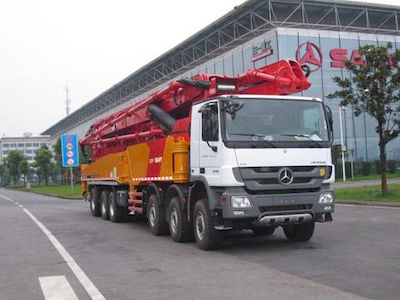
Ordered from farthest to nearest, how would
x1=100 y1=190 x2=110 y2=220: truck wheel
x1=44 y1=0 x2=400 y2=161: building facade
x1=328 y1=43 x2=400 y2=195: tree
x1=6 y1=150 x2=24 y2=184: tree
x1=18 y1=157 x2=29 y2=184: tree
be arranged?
x1=6 y1=150 x2=24 y2=184: tree < x1=18 y1=157 x2=29 y2=184: tree < x1=44 y1=0 x2=400 y2=161: building facade < x1=328 y1=43 x2=400 y2=195: tree < x1=100 y1=190 x2=110 y2=220: truck wheel

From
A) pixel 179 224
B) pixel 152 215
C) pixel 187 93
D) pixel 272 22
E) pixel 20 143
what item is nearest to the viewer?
pixel 179 224

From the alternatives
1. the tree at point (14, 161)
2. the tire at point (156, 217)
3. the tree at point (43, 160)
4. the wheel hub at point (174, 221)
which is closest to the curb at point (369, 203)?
the tire at point (156, 217)

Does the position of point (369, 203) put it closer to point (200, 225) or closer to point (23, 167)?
point (200, 225)

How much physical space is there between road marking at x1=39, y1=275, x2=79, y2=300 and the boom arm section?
14.9ft

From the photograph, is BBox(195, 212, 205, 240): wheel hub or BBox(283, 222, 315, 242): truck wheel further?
BBox(283, 222, 315, 242): truck wheel

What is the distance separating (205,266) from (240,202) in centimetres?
140

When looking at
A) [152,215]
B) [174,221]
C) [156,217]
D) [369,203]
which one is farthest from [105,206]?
[369,203]

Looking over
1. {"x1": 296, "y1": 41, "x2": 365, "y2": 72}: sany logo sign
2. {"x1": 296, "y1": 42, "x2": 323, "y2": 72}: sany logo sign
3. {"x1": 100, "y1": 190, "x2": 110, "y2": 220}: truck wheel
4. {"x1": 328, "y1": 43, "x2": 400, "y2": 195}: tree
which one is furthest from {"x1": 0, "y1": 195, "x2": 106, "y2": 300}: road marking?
{"x1": 296, "y1": 41, "x2": 365, "y2": 72}: sany logo sign

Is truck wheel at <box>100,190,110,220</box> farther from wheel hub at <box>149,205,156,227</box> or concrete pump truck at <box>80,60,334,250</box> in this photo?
concrete pump truck at <box>80,60,334,250</box>

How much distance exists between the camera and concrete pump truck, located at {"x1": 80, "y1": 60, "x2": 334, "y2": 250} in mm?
9820

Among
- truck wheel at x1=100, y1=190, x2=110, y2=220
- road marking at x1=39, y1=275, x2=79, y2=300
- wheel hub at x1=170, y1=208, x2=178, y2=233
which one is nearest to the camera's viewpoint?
road marking at x1=39, y1=275, x2=79, y2=300

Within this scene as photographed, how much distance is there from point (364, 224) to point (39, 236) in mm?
8139

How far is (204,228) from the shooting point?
409 inches

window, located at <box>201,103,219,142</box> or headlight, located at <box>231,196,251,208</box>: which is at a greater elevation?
window, located at <box>201,103,219,142</box>
